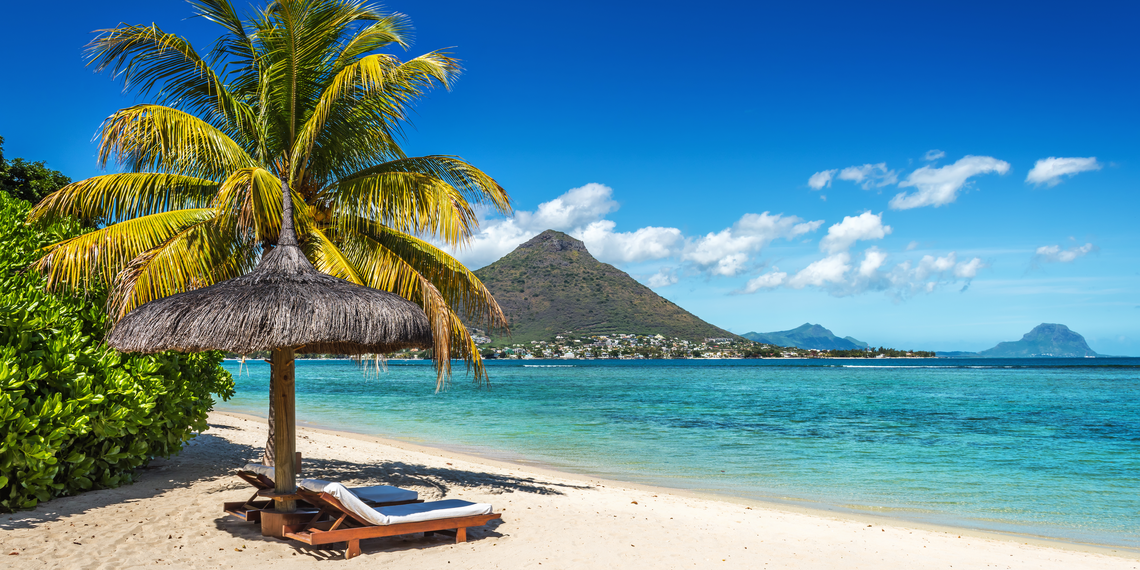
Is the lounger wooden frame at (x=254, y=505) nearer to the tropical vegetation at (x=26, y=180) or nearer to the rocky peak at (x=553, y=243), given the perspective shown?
the tropical vegetation at (x=26, y=180)

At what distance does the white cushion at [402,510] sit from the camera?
218 inches

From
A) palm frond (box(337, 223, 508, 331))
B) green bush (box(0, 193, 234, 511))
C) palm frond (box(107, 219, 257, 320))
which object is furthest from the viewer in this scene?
palm frond (box(337, 223, 508, 331))

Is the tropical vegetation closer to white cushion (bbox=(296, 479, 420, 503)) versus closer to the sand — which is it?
the sand

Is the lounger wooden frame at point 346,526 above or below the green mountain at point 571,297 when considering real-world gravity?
below

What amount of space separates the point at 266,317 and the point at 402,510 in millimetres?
2130

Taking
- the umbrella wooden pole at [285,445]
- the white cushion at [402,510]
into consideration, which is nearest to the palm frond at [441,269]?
the umbrella wooden pole at [285,445]

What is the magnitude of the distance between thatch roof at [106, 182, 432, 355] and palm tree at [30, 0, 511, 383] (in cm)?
142

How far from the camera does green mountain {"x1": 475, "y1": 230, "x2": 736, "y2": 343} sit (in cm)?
11181

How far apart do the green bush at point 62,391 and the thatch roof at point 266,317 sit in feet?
3.60

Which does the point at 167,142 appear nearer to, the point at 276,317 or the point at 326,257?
the point at 326,257

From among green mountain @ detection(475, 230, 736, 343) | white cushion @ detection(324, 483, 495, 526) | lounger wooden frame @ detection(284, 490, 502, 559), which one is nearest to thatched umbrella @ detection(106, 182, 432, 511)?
lounger wooden frame @ detection(284, 490, 502, 559)

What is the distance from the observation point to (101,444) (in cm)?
708

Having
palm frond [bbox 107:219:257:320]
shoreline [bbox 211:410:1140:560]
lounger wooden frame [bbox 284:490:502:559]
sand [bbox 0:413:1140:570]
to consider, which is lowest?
shoreline [bbox 211:410:1140:560]

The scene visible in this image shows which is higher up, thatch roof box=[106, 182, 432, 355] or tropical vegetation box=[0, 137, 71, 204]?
tropical vegetation box=[0, 137, 71, 204]
